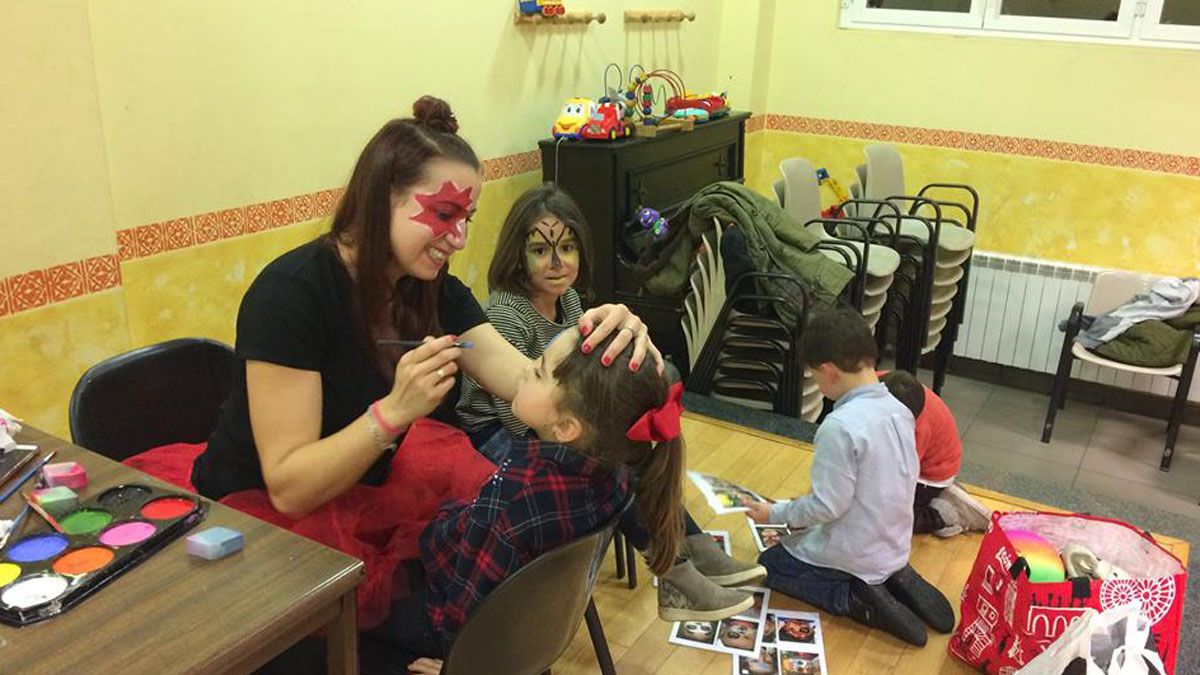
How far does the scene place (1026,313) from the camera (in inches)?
181

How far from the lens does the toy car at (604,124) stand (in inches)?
141

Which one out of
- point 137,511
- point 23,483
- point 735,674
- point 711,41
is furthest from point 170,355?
point 711,41

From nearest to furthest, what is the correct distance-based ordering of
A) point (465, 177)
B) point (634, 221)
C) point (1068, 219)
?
1. point (465, 177)
2. point (634, 221)
3. point (1068, 219)

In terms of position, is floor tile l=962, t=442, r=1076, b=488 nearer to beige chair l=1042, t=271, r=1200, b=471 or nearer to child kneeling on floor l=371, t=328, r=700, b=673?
beige chair l=1042, t=271, r=1200, b=471

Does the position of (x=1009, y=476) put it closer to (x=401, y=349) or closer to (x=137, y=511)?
(x=401, y=349)

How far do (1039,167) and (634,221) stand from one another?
2.22 m

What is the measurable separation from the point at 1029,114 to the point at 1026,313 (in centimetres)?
99

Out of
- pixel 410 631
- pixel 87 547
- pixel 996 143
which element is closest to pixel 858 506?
pixel 410 631

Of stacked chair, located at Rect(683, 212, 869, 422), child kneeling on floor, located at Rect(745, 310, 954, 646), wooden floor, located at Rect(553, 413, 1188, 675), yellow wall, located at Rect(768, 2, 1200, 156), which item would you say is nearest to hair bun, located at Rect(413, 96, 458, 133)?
child kneeling on floor, located at Rect(745, 310, 954, 646)

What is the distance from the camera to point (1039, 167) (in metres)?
4.51

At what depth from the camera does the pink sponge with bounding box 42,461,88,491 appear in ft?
4.37

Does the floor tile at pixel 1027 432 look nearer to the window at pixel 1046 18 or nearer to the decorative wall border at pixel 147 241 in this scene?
the window at pixel 1046 18

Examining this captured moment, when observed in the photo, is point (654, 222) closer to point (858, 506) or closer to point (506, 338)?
point (506, 338)

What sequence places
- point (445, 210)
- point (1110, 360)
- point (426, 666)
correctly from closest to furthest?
point (426, 666) → point (445, 210) → point (1110, 360)
